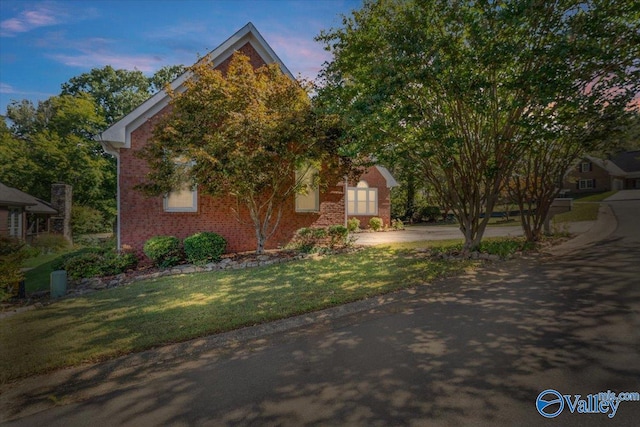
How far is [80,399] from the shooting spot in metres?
3.35

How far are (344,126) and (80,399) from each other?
9386 millimetres

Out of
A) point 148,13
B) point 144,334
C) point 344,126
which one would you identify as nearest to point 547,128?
A: point 344,126

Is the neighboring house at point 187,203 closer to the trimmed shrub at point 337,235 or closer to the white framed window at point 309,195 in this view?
the white framed window at point 309,195

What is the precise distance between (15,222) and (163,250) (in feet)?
14.2

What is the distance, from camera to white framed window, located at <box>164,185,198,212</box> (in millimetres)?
11962

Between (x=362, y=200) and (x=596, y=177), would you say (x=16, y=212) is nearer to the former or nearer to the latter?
(x=362, y=200)

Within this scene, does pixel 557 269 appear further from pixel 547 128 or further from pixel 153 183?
pixel 153 183

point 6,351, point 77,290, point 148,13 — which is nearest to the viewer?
point 6,351

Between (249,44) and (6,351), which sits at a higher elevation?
(249,44)

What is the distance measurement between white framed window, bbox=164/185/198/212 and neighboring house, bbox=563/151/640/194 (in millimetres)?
44811

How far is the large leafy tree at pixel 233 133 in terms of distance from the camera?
9.69 metres

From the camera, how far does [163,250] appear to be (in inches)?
421
